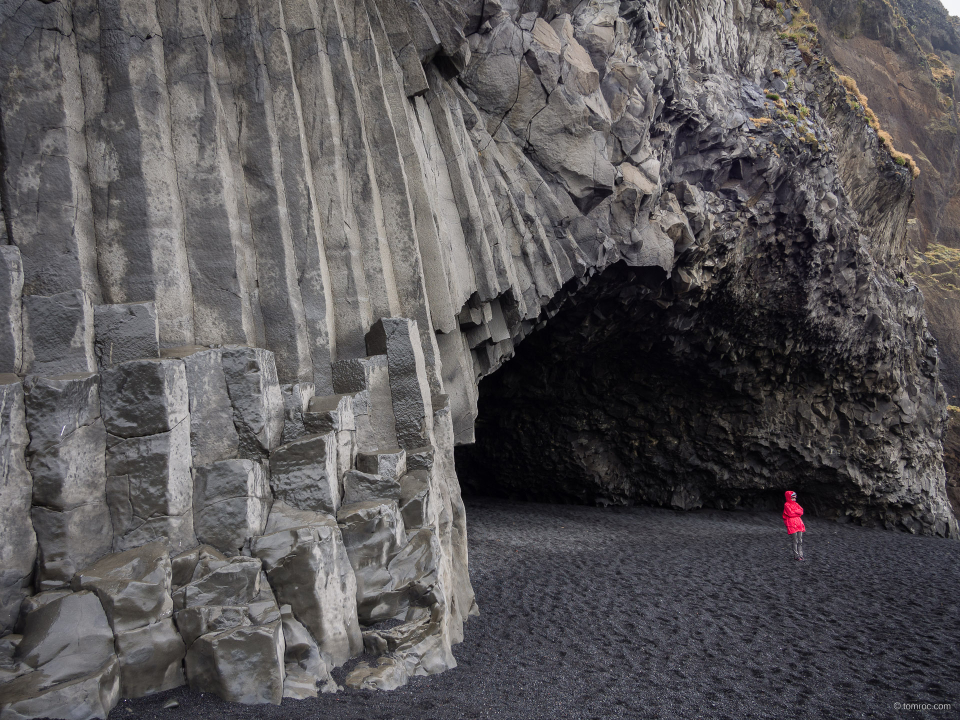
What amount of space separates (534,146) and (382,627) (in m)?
7.07

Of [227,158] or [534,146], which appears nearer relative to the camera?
[227,158]

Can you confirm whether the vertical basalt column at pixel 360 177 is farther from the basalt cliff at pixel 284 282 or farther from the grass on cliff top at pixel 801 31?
the grass on cliff top at pixel 801 31

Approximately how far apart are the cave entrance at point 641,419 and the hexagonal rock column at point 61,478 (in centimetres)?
975

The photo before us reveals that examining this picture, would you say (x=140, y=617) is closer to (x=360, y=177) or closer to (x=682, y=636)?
(x=360, y=177)

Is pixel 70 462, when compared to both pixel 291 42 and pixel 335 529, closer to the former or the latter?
pixel 335 529

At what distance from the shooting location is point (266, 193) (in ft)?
19.0

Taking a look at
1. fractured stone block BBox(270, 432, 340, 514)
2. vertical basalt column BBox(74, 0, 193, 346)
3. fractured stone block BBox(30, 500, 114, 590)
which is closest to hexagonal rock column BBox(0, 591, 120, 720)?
fractured stone block BBox(30, 500, 114, 590)

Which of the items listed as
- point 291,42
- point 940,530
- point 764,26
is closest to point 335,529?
point 291,42

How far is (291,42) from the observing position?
6.45 meters

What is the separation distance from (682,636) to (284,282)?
5660 mm

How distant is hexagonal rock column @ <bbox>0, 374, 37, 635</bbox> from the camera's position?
4047mm

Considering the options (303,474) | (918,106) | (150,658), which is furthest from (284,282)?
(918,106)

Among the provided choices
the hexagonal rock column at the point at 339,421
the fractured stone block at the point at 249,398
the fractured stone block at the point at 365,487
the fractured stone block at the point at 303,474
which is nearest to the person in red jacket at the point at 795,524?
the fractured stone block at the point at 365,487

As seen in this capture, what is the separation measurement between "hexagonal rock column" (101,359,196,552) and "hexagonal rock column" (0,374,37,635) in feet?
1.55
